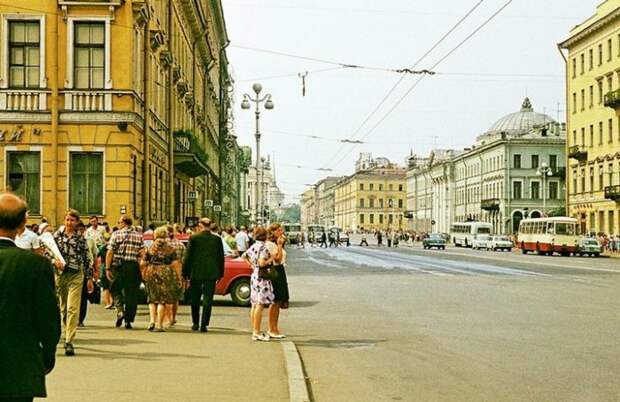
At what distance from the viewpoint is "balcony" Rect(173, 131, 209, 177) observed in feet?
148

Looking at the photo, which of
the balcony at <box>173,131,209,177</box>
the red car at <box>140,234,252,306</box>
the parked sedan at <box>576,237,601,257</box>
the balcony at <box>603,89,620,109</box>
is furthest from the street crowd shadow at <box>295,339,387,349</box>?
the balcony at <box>603,89,620,109</box>

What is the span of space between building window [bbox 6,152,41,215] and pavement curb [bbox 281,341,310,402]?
67.4 feet

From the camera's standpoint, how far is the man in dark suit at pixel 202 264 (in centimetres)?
1606

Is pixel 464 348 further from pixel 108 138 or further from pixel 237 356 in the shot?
pixel 108 138

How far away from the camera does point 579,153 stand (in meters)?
88.7

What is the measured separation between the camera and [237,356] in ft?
41.7

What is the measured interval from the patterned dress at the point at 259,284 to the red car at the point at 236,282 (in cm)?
686

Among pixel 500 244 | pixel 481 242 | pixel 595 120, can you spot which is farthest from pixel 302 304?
pixel 481 242

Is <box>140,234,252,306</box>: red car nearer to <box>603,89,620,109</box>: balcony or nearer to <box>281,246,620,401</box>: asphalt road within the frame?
<box>281,246,620,401</box>: asphalt road

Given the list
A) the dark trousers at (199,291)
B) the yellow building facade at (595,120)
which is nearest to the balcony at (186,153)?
the dark trousers at (199,291)

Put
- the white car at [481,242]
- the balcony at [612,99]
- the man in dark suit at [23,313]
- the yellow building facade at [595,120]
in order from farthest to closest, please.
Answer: the white car at [481,242] < the yellow building facade at [595,120] < the balcony at [612,99] < the man in dark suit at [23,313]

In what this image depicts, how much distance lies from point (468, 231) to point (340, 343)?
9317 centimetres

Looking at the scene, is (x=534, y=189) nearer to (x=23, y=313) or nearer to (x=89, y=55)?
(x=89, y=55)

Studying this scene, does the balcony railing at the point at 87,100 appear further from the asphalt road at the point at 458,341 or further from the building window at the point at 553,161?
the building window at the point at 553,161
